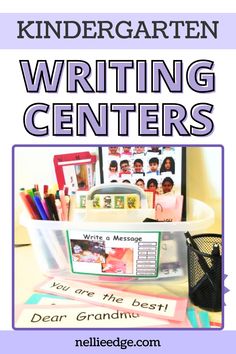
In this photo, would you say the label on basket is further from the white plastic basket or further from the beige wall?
the beige wall

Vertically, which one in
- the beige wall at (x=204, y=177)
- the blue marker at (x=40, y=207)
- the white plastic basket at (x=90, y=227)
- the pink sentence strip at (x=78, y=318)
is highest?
the beige wall at (x=204, y=177)

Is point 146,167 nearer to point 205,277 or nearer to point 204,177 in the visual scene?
point 204,177

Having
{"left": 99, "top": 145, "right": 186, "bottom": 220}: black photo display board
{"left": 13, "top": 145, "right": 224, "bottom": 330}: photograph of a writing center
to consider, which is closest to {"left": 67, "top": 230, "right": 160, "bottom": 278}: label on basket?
{"left": 13, "top": 145, "right": 224, "bottom": 330}: photograph of a writing center

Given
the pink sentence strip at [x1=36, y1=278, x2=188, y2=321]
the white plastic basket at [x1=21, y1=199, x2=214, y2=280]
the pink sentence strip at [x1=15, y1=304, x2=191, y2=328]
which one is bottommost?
the pink sentence strip at [x1=15, y1=304, x2=191, y2=328]

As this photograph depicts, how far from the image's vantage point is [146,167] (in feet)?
2.56

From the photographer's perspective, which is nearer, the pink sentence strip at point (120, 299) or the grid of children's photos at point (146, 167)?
the pink sentence strip at point (120, 299)

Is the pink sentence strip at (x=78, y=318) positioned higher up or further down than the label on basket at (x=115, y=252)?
further down

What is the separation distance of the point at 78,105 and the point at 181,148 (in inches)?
8.0

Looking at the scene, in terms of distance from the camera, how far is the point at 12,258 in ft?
Answer: 2.27

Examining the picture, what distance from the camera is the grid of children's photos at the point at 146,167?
0.76 m

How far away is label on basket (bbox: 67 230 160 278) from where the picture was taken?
0.69m

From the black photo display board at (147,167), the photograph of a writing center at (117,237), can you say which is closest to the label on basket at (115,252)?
the photograph of a writing center at (117,237)

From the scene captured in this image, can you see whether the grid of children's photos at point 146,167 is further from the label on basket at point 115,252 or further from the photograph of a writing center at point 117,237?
the label on basket at point 115,252

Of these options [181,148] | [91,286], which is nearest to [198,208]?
[181,148]
